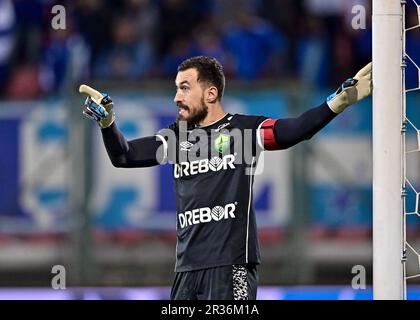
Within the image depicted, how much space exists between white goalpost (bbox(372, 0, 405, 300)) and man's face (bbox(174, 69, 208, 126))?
85cm

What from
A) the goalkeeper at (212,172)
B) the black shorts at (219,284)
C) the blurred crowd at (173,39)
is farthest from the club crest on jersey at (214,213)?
the blurred crowd at (173,39)

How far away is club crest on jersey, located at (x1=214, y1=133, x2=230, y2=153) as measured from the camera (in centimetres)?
479

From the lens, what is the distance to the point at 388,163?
4531 mm

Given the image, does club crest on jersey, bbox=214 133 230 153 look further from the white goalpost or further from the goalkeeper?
the white goalpost

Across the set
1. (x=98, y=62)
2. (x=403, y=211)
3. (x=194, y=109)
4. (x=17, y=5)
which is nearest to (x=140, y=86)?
(x=98, y=62)

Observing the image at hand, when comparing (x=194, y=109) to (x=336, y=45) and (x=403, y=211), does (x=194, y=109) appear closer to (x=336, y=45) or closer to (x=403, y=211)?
(x=403, y=211)

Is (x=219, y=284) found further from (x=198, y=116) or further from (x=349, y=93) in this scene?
(x=349, y=93)

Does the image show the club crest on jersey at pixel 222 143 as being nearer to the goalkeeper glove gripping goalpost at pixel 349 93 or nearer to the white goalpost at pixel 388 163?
the goalkeeper glove gripping goalpost at pixel 349 93

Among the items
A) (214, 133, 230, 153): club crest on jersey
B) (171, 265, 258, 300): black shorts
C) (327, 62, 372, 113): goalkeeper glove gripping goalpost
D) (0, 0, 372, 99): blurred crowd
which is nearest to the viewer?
(327, 62, 372, 113): goalkeeper glove gripping goalpost

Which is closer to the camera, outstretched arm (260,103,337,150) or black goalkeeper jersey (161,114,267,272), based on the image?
outstretched arm (260,103,337,150)

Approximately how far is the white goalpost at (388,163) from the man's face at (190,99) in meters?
0.85

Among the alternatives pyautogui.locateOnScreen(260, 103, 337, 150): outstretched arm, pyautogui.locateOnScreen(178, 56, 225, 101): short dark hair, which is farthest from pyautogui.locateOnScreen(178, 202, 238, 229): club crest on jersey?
pyautogui.locateOnScreen(178, 56, 225, 101): short dark hair

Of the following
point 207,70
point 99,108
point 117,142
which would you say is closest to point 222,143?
point 207,70

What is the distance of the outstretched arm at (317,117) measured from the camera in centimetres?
448
